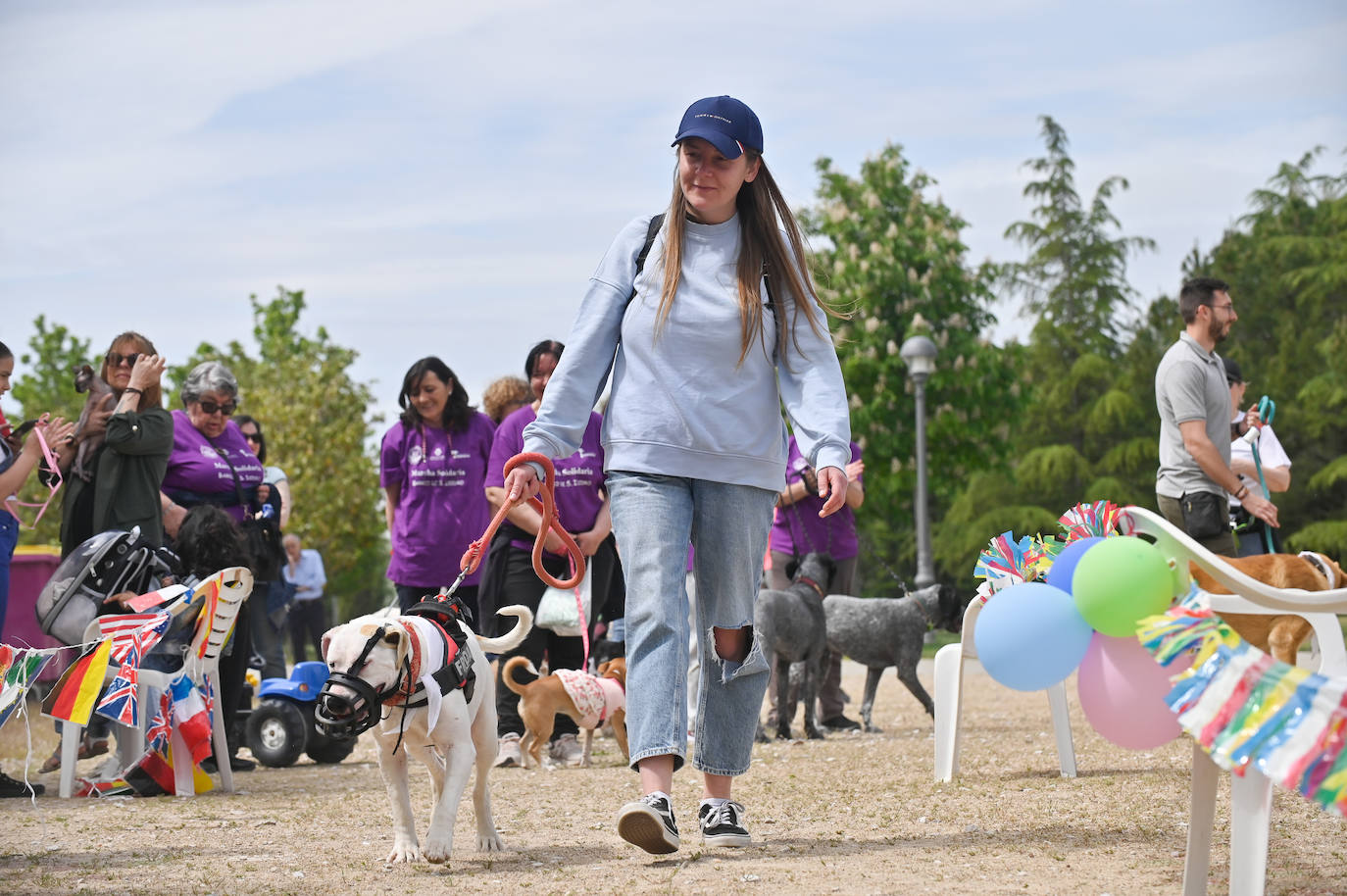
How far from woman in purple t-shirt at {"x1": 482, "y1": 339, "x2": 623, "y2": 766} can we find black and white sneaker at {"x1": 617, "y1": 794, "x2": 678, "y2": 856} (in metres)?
3.24

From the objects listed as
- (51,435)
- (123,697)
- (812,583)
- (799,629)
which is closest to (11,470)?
(51,435)

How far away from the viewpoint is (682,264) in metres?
4.37

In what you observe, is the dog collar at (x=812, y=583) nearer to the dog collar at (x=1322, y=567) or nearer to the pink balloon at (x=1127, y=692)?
the dog collar at (x=1322, y=567)

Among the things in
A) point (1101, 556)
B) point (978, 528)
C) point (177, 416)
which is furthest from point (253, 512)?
point (978, 528)

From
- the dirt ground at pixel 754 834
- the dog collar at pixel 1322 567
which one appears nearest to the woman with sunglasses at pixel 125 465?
the dirt ground at pixel 754 834

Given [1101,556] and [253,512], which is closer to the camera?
[1101,556]

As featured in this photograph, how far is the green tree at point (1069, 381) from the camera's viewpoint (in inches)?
1451

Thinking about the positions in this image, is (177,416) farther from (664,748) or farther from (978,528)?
(978,528)

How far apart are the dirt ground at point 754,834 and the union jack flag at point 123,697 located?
395mm

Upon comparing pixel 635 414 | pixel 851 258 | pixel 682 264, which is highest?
pixel 851 258

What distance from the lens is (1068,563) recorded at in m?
3.19

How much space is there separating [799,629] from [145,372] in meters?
3.83

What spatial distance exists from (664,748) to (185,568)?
3.91 meters

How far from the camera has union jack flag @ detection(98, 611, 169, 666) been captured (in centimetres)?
600
